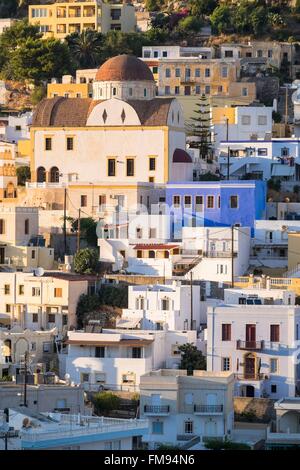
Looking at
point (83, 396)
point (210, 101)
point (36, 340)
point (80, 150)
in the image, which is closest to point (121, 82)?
point (80, 150)

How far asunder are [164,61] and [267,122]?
9.98 meters

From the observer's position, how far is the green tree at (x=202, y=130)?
8719cm

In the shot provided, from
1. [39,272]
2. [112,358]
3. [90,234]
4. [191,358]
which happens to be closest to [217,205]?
[90,234]

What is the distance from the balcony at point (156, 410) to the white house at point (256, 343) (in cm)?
438

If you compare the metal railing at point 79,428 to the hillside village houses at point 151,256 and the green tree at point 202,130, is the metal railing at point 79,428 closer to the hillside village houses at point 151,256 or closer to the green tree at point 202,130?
the hillside village houses at point 151,256

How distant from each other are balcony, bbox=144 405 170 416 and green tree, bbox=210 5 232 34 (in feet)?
151

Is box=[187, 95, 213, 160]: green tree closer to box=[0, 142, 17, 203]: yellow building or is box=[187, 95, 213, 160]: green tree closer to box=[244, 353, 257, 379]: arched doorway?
box=[0, 142, 17, 203]: yellow building

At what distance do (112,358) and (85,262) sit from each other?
7792 mm

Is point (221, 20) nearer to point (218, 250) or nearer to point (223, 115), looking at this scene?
point (223, 115)

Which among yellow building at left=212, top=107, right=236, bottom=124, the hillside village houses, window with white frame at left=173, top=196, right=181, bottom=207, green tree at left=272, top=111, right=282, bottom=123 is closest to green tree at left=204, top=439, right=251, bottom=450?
the hillside village houses

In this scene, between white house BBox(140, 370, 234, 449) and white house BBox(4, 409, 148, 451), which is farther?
white house BBox(140, 370, 234, 449)

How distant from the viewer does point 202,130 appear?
89812mm

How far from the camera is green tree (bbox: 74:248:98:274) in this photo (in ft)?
242

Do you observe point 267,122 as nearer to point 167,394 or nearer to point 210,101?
point 210,101
